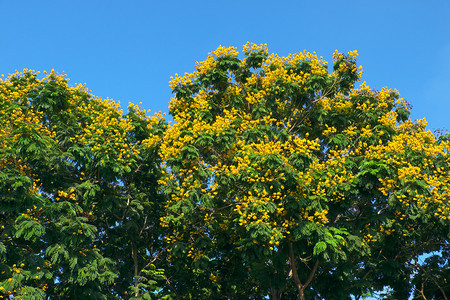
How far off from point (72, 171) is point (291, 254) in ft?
27.2

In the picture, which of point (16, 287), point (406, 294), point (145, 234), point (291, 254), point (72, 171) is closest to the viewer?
point (16, 287)

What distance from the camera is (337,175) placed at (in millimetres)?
15273

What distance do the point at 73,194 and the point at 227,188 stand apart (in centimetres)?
498

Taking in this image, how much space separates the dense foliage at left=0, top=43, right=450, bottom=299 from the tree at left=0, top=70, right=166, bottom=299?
0.06 meters

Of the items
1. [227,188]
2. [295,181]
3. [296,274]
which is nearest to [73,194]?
[227,188]

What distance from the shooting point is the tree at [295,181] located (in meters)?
14.9

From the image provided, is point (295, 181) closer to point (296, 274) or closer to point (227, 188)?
point (227, 188)

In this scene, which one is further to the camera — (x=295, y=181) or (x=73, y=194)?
(x=73, y=194)

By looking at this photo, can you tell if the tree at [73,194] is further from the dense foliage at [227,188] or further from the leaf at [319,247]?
the leaf at [319,247]

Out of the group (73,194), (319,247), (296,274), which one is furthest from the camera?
(296,274)

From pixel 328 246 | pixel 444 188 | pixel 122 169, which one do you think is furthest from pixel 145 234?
pixel 444 188

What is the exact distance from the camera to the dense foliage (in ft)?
48.4

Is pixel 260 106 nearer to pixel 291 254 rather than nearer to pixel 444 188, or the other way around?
pixel 291 254

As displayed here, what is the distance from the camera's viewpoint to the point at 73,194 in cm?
1553
